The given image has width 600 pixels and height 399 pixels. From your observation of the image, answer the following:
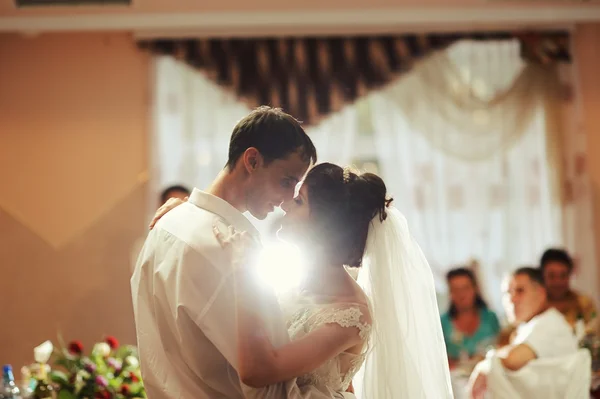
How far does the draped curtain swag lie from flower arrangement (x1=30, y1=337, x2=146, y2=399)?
10.3ft

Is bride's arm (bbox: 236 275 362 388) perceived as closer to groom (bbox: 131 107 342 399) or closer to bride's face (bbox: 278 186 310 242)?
groom (bbox: 131 107 342 399)

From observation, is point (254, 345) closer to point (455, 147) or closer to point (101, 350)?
point (101, 350)

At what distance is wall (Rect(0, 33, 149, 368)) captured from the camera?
20.1ft

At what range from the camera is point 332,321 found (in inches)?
82.0

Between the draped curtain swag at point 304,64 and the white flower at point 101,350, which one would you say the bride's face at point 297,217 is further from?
the draped curtain swag at point 304,64

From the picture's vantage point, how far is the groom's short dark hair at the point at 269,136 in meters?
2.07

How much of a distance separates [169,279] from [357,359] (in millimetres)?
600

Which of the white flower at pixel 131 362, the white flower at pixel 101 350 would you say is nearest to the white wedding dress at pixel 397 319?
the white flower at pixel 131 362

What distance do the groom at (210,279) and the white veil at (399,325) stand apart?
379 mm

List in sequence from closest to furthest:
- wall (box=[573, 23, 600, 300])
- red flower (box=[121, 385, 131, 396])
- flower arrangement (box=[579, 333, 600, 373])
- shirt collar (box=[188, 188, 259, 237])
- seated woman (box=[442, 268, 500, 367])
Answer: shirt collar (box=[188, 188, 259, 237])
red flower (box=[121, 385, 131, 396])
flower arrangement (box=[579, 333, 600, 373])
seated woman (box=[442, 268, 500, 367])
wall (box=[573, 23, 600, 300])

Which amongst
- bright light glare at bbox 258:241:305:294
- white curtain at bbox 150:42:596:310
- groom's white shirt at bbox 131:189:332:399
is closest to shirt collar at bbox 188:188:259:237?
groom's white shirt at bbox 131:189:332:399

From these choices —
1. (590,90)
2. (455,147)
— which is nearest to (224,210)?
(455,147)

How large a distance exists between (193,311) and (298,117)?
14.6 ft

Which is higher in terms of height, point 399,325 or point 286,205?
point 286,205
